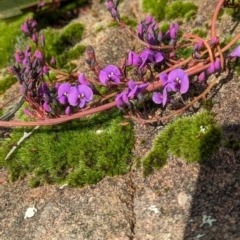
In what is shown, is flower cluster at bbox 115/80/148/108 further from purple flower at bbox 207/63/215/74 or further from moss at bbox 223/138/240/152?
moss at bbox 223/138/240/152

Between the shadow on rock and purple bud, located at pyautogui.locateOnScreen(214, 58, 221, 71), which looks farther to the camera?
purple bud, located at pyautogui.locateOnScreen(214, 58, 221, 71)

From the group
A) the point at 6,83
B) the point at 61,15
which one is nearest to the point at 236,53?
the point at 6,83

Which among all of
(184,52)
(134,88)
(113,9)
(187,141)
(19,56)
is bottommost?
(187,141)

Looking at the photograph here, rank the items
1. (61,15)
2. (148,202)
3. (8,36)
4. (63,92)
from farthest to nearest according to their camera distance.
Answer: (61,15), (8,36), (63,92), (148,202)

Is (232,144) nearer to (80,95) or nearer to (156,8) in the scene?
(80,95)

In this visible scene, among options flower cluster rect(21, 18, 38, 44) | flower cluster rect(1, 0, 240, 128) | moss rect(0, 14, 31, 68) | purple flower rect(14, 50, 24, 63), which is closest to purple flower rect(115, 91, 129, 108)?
flower cluster rect(1, 0, 240, 128)

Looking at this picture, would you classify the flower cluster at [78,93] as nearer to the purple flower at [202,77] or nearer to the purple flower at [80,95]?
the purple flower at [80,95]
